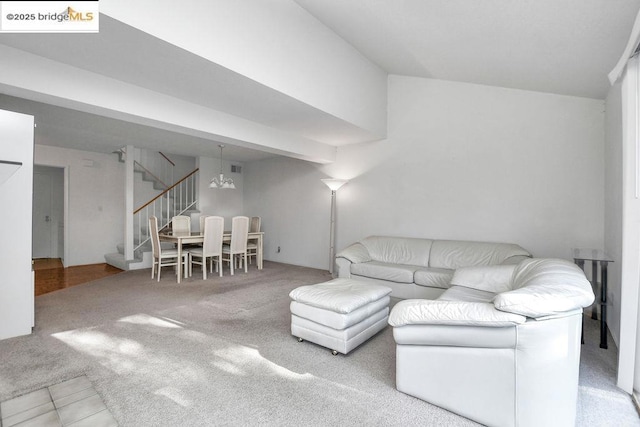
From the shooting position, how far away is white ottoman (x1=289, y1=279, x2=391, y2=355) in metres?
2.52

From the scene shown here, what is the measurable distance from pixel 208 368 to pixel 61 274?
5082 millimetres

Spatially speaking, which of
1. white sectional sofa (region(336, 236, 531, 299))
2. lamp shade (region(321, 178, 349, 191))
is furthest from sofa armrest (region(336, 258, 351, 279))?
lamp shade (region(321, 178, 349, 191))

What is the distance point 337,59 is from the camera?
408cm

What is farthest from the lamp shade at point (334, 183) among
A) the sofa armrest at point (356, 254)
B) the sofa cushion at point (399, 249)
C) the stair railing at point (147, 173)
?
the stair railing at point (147, 173)

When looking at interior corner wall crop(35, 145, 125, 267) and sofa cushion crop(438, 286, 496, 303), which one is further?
interior corner wall crop(35, 145, 125, 267)

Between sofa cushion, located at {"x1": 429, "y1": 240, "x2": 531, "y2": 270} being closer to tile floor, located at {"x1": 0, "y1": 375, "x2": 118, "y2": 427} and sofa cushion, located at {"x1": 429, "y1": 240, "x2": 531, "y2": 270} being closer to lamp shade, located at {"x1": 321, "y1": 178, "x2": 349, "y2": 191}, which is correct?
lamp shade, located at {"x1": 321, "y1": 178, "x2": 349, "y2": 191}

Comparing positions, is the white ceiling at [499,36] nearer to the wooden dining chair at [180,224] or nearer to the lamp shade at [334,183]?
the lamp shade at [334,183]

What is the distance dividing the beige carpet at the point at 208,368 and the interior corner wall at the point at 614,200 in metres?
0.89

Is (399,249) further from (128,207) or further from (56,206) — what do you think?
(56,206)

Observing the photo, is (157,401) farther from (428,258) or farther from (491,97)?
(491,97)

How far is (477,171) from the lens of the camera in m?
4.51

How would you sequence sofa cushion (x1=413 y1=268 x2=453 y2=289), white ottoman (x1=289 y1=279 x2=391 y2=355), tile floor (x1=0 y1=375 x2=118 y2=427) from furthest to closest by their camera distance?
sofa cushion (x1=413 y1=268 x2=453 y2=289), white ottoman (x1=289 y1=279 x2=391 y2=355), tile floor (x1=0 y1=375 x2=118 y2=427)

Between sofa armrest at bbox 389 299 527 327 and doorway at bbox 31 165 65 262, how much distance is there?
8375 millimetres

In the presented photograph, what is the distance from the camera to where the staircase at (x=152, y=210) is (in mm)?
6306
